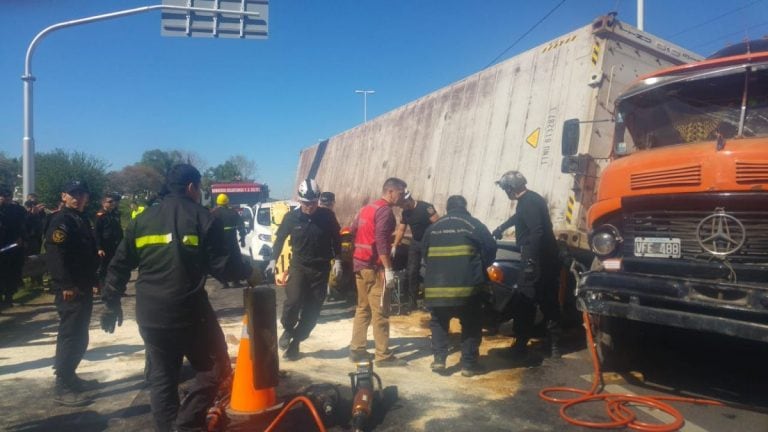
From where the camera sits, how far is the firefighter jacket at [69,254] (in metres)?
4.73

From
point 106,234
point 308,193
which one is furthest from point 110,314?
point 106,234

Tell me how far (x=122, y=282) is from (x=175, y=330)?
82 cm

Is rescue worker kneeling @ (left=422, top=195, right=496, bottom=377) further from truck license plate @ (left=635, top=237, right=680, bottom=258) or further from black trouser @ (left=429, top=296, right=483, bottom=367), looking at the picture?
truck license plate @ (left=635, top=237, right=680, bottom=258)

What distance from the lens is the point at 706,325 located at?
3.88 m

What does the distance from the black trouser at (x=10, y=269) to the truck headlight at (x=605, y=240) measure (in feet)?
26.5

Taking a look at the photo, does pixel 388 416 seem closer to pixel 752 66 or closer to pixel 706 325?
pixel 706 325

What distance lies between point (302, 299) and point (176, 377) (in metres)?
2.28

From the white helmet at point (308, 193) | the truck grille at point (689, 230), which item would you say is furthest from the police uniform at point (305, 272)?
the truck grille at point (689, 230)

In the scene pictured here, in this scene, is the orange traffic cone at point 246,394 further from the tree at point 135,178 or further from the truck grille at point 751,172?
the tree at point 135,178

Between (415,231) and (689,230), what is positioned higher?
(689,230)

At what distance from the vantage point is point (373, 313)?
5.70 metres

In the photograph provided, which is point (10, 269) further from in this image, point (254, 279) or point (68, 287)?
point (254, 279)

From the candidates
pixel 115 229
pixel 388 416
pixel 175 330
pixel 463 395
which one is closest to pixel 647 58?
pixel 463 395

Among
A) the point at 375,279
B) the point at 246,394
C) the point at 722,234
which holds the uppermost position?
the point at 722,234
